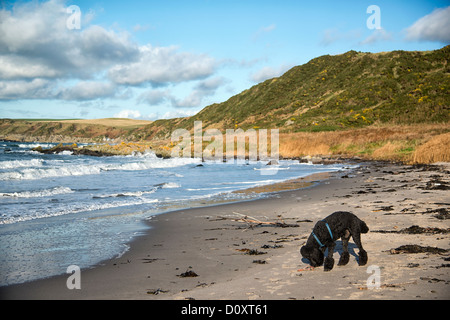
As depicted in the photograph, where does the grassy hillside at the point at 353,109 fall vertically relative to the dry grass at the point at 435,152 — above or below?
above

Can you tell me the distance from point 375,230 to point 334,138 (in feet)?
118

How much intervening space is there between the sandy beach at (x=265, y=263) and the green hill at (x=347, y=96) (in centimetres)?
4278

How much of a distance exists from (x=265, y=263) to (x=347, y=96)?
68.4 metres

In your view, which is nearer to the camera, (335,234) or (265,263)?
(335,234)

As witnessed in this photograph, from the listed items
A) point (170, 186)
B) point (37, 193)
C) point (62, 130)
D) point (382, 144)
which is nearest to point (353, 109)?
point (382, 144)

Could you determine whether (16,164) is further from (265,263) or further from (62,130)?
(62,130)

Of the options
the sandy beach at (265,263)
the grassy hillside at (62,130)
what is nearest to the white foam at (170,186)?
the sandy beach at (265,263)

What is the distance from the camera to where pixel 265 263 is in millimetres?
5777

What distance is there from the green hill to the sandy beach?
4278 cm

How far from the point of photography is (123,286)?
197 inches

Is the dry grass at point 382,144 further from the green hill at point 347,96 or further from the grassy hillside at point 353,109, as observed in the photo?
the green hill at point 347,96

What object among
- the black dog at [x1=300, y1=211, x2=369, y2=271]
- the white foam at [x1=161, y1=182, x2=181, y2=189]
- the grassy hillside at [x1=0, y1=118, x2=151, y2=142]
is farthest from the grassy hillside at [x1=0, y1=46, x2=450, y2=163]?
the black dog at [x1=300, y1=211, x2=369, y2=271]

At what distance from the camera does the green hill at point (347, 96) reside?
52544 mm

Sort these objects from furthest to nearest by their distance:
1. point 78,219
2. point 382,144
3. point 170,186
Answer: point 382,144
point 170,186
point 78,219
